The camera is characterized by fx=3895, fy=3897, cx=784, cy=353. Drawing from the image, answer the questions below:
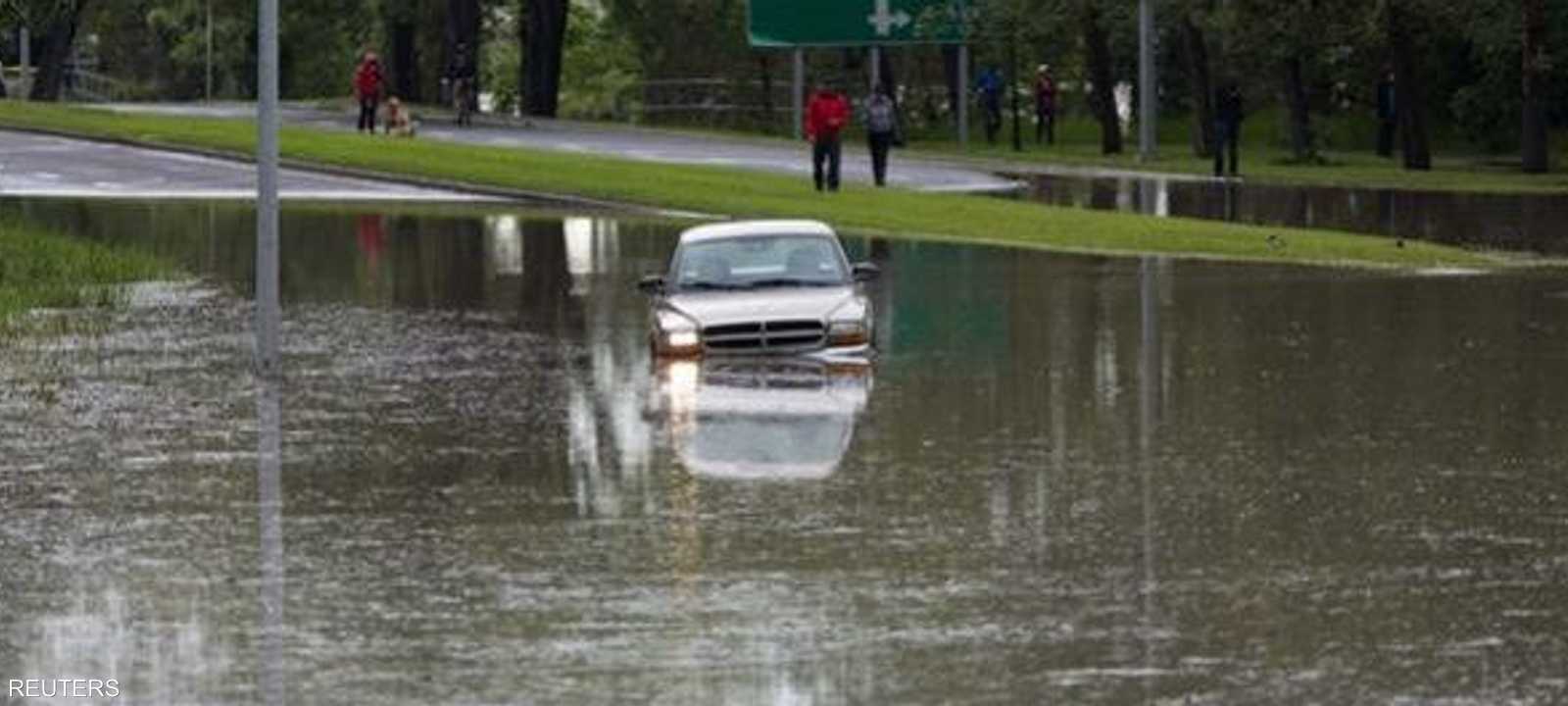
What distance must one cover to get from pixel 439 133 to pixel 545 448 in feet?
173

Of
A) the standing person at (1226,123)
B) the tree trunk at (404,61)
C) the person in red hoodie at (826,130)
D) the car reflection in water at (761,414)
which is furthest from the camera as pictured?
the tree trunk at (404,61)

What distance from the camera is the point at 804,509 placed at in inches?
795

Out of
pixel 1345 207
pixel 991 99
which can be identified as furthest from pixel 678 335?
pixel 991 99

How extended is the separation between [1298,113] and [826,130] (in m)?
23.5

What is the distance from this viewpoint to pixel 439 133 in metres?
76.0

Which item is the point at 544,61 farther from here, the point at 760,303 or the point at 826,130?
the point at 760,303

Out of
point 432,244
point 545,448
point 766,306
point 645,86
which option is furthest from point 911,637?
point 645,86

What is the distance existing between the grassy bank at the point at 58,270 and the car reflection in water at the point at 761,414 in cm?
779

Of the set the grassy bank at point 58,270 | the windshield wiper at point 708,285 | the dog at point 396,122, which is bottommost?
the grassy bank at point 58,270

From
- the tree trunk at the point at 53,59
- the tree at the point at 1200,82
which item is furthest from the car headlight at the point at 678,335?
the tree trunk at the point at 53,59

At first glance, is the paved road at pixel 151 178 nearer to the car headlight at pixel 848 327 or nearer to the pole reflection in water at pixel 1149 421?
the pole reflection in water at pixel 1149 421

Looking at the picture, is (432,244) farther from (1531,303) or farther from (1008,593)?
(1008,593)

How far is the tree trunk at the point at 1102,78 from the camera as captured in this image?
269ft

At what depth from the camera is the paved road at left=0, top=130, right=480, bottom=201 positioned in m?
58.0
